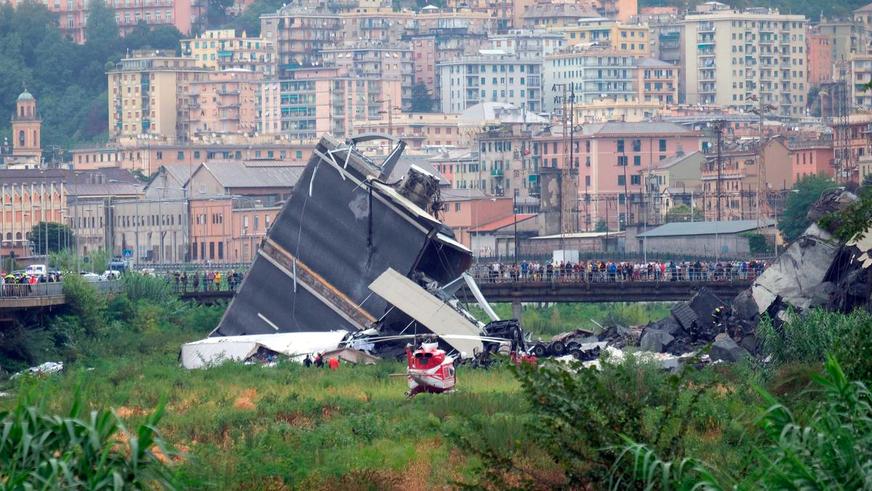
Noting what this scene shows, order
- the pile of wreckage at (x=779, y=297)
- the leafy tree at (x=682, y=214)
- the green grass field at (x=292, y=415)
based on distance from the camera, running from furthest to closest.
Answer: the leafy tree at (x=682, y=214)
the pile of wreckage at (x=779, y=297)
the green grass field at (x=292, y=415)

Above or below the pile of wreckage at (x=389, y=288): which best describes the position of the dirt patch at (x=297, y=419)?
below

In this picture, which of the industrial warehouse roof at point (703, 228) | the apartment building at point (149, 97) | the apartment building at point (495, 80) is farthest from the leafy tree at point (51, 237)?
the apartment building at point (495, 80)

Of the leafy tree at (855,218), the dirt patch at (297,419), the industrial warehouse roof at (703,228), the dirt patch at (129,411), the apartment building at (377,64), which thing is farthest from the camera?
the apartment building at (377,64)

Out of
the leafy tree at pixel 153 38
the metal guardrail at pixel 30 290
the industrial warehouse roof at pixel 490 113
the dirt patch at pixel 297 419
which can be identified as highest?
the leafy tree at pixel 153 38

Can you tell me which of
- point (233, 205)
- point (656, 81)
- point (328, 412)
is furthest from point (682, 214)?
point (328, 412)

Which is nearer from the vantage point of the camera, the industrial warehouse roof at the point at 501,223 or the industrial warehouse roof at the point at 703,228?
the industrial warehouse roof at the point at 703,228

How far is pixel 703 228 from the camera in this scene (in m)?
92.9

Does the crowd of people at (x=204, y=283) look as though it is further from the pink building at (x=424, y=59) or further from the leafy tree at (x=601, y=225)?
the pink building at (x=424, y=59)

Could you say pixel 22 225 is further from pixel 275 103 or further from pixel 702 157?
pixel 275 103

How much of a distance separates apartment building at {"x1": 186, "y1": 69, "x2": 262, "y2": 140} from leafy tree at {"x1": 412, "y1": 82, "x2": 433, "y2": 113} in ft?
42.4

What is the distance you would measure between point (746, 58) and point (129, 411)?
14440 centimetres

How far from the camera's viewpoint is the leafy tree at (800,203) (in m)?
89.4

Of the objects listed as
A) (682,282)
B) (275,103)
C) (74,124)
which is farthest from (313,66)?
(682,282)

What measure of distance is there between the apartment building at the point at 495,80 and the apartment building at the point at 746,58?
11829 mm
